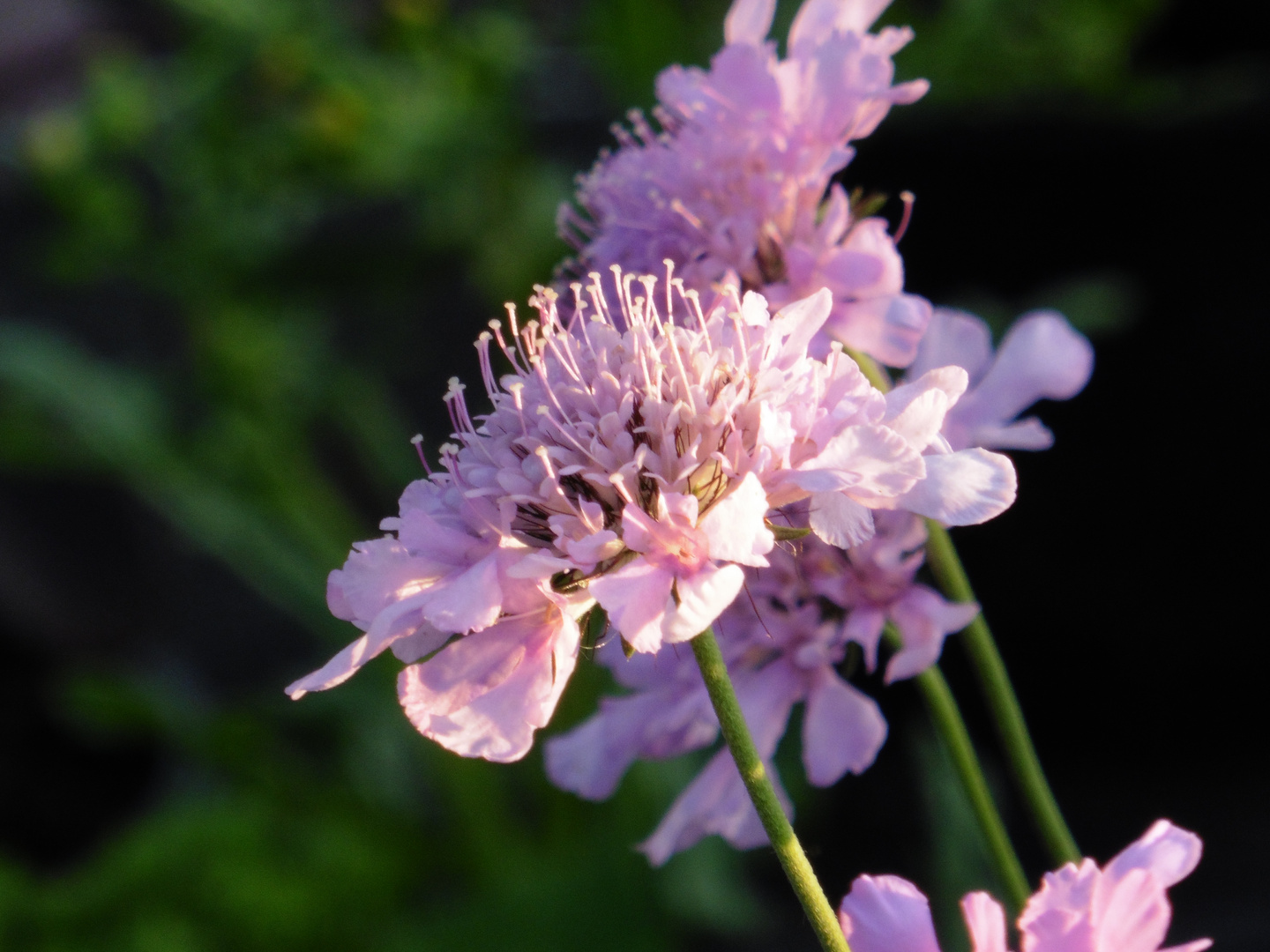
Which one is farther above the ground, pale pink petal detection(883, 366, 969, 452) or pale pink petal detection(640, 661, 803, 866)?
pale pink petal detection(883, 366, 969, 452)

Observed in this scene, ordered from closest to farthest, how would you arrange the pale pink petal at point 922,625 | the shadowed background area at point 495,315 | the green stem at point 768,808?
the green stem at point 768,808, the pale pink petal at point 922,625, the shadowed background area at point 495,315

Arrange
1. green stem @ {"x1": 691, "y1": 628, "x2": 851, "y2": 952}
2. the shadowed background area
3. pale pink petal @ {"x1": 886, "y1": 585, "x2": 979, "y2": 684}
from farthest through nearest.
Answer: the shadowed background area < pale pink petal @ {"x1": 886, "y1": 585, "x2": 979, "y2": 684} < green stem @ {"x1": 691, "y1": 628, "x2": 851, "y2": 952}

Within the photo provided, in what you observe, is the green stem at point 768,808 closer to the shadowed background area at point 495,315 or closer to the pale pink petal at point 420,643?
the pale pink petal at point 420,643

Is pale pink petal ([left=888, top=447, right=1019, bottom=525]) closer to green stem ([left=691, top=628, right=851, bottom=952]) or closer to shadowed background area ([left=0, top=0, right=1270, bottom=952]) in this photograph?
green stem ([left=691, top=628, right=851, bottom=952])

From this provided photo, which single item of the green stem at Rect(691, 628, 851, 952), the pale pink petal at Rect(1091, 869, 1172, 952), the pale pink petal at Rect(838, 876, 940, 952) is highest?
the green stem at Rect(691, 628, 851, 952)

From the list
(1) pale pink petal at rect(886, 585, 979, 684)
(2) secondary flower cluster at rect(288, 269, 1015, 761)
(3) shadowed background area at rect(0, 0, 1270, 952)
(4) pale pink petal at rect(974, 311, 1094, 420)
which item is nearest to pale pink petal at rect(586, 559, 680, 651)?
(2) secondary flower cluster at rect(288, 269, 1015, 761)

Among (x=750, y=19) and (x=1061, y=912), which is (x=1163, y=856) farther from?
(x=750, y=19)

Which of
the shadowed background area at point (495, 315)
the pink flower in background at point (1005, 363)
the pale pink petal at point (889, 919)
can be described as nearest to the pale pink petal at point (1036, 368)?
the pink flower in background at point (1005, 363)
